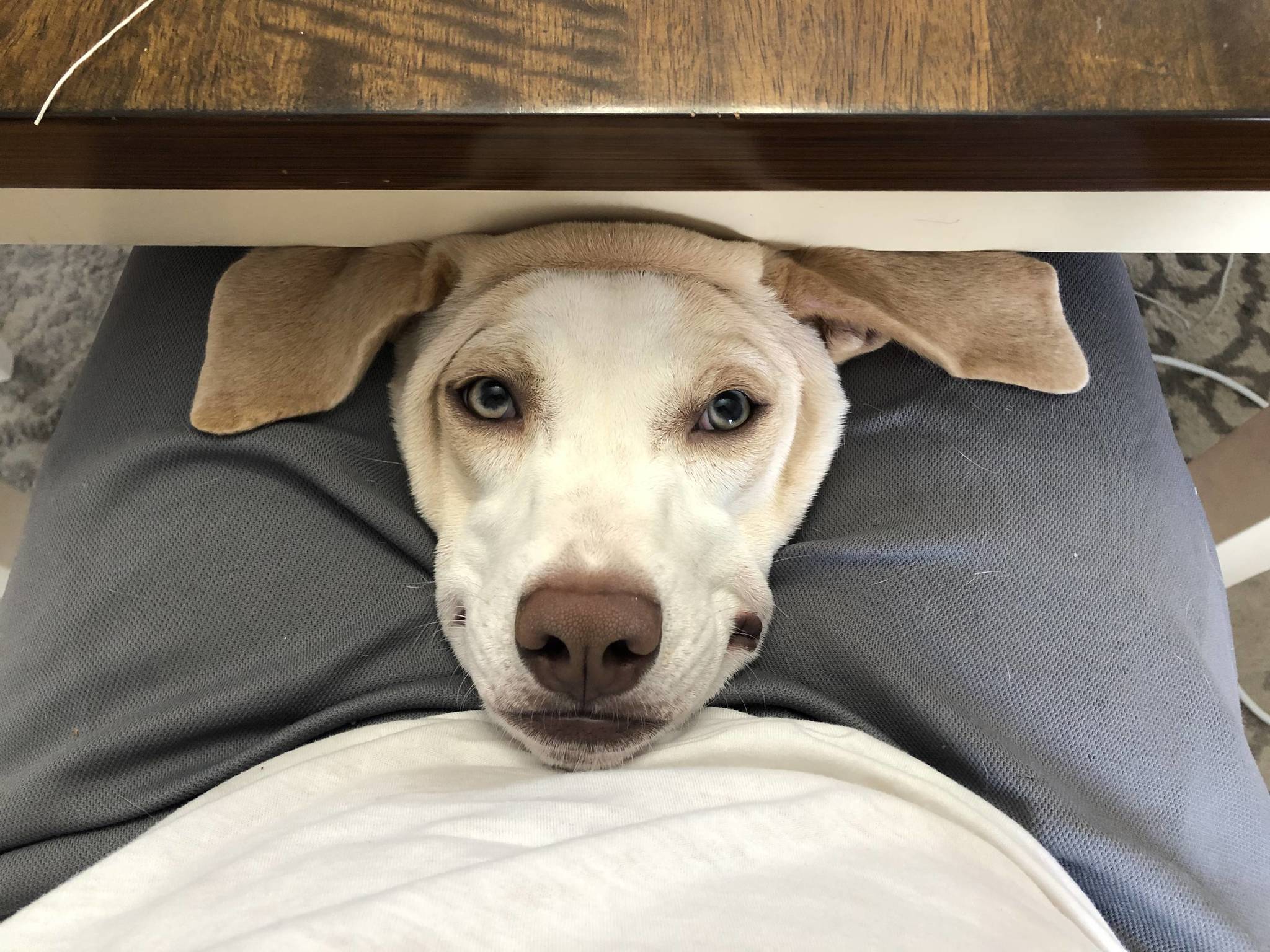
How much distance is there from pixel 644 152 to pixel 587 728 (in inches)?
26.9

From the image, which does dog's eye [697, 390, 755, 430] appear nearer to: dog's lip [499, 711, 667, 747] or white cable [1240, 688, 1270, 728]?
dog's lip [499, 711, 667, 747]

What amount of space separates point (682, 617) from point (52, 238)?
3.00ft

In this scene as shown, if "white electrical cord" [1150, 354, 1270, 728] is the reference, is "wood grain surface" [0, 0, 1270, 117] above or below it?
above

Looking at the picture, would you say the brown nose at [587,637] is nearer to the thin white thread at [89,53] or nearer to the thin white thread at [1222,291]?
the thin white thread at [89,53]

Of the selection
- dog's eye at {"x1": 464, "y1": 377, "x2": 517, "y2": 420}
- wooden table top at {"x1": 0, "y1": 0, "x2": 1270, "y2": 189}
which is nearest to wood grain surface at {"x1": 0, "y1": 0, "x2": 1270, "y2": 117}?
wooden table top at {"x1": 0, "y1": 0, "x2": 1270, "y2": 189}

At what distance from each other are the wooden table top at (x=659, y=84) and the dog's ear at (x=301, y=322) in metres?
0.40

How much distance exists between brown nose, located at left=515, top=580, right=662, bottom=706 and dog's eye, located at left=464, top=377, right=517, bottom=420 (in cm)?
31

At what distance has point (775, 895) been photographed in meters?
0.87

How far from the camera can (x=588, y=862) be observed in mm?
893

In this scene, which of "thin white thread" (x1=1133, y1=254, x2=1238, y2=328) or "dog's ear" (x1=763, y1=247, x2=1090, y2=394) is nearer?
"dog's ear" (x1=763, y1=247, x2=1090, y2=394)

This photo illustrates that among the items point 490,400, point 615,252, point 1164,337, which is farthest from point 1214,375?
point 490,400

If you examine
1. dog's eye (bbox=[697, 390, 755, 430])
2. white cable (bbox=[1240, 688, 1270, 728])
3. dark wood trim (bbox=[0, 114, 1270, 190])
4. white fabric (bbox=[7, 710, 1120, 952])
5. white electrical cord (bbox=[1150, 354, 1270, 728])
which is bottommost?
white cable (bbox=[1240, 688, 1270, 728])

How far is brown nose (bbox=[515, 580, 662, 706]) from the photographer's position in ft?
3.73

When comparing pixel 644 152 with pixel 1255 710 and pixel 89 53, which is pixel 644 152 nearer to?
pixel 89 53
